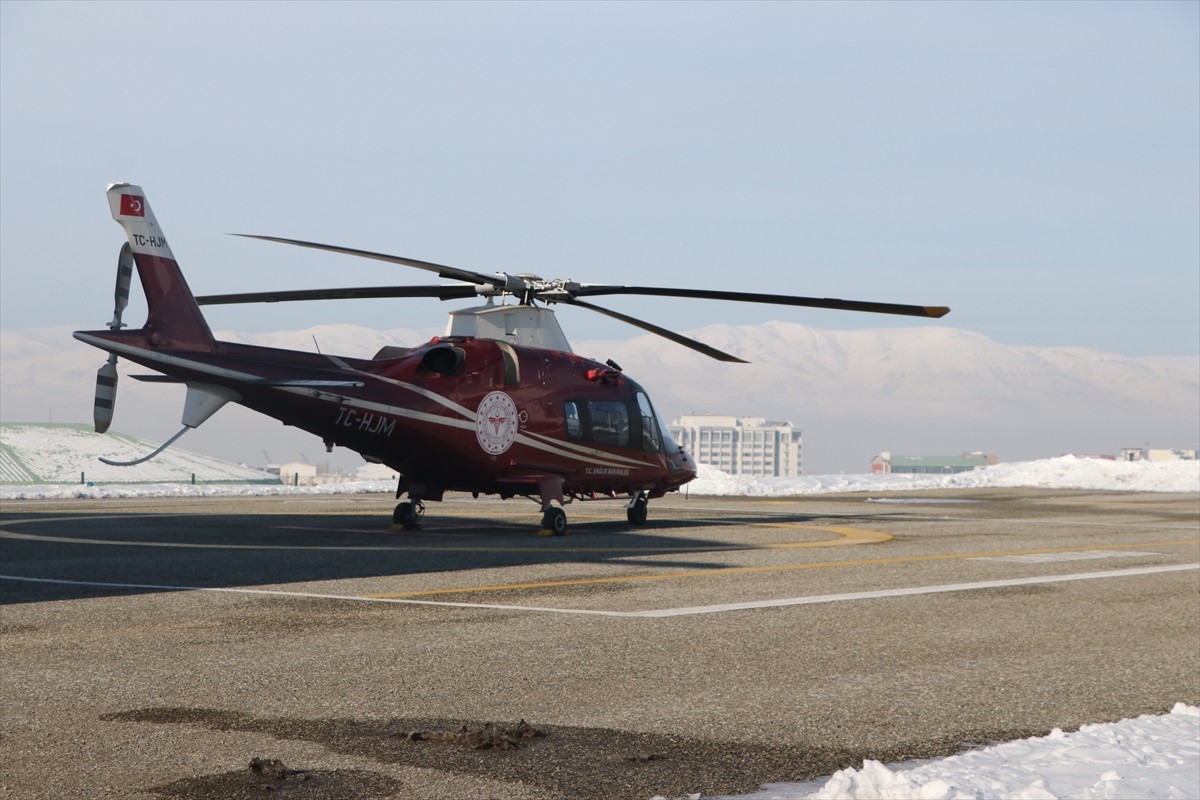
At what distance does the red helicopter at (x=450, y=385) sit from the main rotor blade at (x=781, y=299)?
0.04 m

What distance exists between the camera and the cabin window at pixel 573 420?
25125mm

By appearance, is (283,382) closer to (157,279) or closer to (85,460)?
(157,279)

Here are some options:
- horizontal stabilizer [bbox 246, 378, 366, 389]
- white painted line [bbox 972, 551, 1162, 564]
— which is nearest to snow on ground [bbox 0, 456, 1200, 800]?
white painted line [bbox 972, 551, 1162, 564]

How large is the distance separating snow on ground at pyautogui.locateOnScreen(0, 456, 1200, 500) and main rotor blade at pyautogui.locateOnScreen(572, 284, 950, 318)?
79.2 feet

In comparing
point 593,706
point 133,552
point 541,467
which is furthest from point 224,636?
point 541,467

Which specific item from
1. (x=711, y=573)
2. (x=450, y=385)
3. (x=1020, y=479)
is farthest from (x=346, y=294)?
(x=1020, y=479)

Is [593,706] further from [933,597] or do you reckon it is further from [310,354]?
[310,354]

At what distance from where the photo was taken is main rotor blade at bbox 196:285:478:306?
23828 mm

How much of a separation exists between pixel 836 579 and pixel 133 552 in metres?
10.7

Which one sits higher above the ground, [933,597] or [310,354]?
[310,354]

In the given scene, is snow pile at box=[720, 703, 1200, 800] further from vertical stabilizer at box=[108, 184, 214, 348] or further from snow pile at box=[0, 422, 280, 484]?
snow pile at box=[0, 422, 280, 484]

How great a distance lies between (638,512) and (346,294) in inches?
311

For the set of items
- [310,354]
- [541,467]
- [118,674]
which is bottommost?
[118,674]

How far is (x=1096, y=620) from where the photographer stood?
1313 cm
